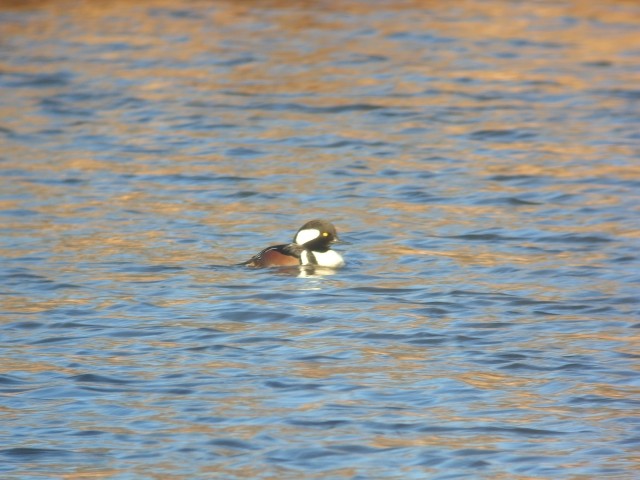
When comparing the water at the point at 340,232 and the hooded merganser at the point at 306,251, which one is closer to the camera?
the water at the point at 340,232

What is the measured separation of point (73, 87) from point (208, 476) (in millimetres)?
12399

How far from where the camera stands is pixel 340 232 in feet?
40.9

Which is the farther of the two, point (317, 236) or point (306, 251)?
point (317, 236)

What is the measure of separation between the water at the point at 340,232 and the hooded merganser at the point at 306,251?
14cm

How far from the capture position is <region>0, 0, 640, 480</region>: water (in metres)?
7.57

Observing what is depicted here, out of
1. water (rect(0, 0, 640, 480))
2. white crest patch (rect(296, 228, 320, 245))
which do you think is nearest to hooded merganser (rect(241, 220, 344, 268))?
white crest patch (rect(296, 228, 320, 245))

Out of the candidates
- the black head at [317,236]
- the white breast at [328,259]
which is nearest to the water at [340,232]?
the white breast at [328,259]

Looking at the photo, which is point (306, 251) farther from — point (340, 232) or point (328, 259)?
point (340, 232)

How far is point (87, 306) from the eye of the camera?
10.2 meters

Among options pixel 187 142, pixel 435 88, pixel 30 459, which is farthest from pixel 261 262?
pixel 435 88

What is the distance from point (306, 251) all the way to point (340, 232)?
1.32 metres

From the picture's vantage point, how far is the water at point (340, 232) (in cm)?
757

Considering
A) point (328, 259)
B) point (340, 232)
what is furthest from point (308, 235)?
point (340, 232)

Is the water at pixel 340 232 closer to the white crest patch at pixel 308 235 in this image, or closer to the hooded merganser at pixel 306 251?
the hooded merganser at pixel 306 251
